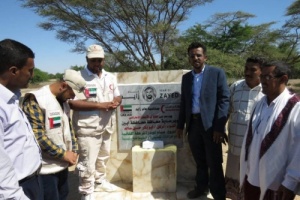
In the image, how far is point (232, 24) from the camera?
1819 centimetres

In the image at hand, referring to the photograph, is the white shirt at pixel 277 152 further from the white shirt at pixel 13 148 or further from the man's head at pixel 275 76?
the white shirt at pixel 13 148

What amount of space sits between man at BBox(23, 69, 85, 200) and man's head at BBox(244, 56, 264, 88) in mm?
1470

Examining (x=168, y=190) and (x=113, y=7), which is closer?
(x=168, y=190)

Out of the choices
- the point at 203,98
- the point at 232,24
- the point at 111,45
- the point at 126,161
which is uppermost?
the point at 232,24

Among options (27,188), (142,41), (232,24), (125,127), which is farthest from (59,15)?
(27,188)

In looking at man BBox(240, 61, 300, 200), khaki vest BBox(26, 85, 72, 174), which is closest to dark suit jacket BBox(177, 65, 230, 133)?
man BBox(240, 61, 300, 200)

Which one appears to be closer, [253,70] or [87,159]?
[253,70]

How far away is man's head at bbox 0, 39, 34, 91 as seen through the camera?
55.8 inches

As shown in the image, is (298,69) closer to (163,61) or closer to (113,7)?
(163,61)

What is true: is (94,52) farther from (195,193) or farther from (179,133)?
(195,193)

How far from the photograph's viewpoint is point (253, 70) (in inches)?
101

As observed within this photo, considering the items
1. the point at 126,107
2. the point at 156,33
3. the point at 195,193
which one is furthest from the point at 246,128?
the point at 156,33

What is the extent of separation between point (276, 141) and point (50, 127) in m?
1.53

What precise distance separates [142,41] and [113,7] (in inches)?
96.9
